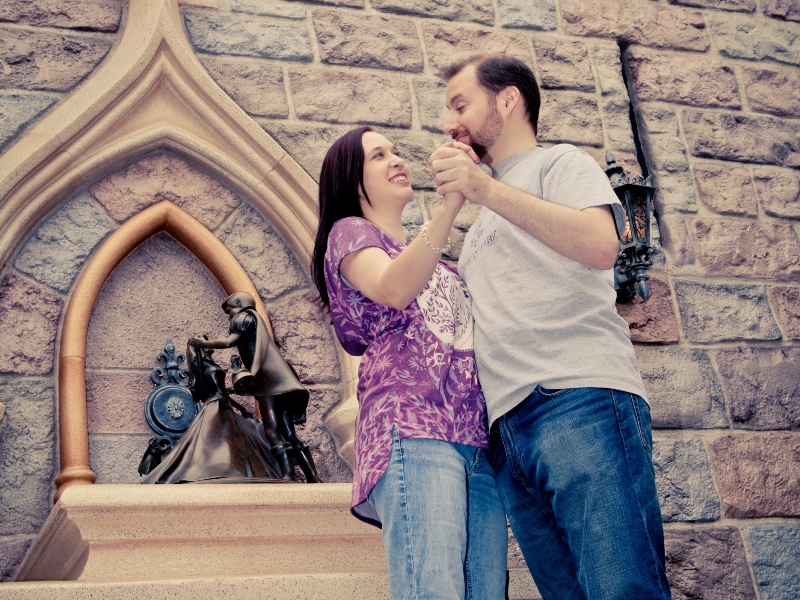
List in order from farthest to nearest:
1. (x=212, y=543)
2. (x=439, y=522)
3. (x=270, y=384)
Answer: (x=270, y=384), (x=212, y=543), (x=439, y=522)

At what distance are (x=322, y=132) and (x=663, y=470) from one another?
1.41m

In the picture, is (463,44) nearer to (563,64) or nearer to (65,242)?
(563,64)

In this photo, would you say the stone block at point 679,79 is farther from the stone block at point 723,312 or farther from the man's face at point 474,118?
the man's face at point 474,118

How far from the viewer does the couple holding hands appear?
1.25m

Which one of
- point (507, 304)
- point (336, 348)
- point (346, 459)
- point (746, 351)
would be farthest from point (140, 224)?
point (746, 351)

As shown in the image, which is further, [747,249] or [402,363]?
[747,249]

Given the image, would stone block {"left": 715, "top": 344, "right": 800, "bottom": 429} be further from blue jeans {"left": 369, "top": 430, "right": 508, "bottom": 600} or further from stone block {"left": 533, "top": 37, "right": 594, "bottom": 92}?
blue jeans {"left": 369, "top": 430, "right": 508, "bottom": 600}

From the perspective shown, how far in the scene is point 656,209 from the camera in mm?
2898

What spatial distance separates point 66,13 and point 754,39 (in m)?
2.34

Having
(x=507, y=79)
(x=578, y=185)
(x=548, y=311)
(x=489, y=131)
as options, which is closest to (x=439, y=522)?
(x=548, y=311)

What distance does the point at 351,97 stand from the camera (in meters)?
2.77

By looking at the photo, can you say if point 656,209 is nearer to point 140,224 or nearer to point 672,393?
point 672,393

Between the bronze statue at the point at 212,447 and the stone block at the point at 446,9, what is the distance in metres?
1.32

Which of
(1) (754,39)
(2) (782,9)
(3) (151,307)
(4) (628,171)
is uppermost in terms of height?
(2) (782,9)
